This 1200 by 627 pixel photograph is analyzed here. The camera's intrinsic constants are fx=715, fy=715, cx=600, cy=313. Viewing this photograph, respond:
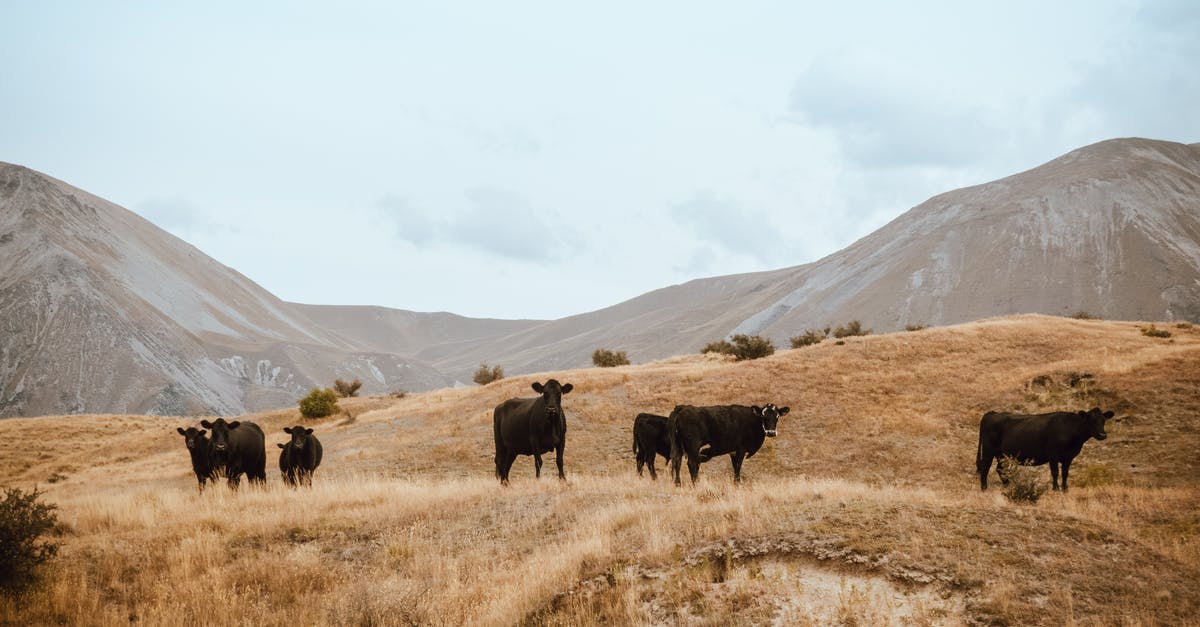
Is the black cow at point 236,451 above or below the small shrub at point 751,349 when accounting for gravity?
below

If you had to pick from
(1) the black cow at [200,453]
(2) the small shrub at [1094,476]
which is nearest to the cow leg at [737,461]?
(2) the small shrub at [1094,476]

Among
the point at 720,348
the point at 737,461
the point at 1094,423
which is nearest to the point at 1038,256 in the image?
the point at 720,348

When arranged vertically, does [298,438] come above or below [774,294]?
below

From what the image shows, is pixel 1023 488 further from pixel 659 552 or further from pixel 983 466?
pixel 659 552

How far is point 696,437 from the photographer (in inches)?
687

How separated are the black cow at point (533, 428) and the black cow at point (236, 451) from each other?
6.45 meters

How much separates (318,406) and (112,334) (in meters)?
75.1

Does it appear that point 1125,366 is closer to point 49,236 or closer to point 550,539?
point 550,539

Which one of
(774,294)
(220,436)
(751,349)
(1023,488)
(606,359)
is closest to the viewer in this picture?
(1023,488)

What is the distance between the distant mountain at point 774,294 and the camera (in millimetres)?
96625

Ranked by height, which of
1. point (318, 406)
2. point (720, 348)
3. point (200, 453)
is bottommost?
point (200, 453)

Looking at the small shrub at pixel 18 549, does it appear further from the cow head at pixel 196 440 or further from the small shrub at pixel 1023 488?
the small shrub at pixel 1023 488

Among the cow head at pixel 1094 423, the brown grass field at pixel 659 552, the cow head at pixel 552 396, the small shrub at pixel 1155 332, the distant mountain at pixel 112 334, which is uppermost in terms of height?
the distant mountain at pixel 112 334

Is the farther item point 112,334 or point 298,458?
point 112,334
